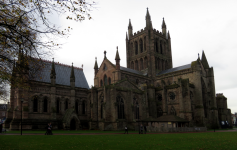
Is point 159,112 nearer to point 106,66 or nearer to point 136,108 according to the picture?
point 136,108

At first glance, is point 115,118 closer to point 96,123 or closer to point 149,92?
point 96,123

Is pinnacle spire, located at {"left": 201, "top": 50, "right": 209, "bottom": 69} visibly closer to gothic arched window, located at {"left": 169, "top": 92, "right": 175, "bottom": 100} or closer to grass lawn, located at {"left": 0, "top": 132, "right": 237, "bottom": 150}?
gothic arched window, located at {"left": 169, "top": 92, "right": 175, "bottom": 100}

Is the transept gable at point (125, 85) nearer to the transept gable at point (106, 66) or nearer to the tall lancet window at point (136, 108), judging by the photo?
the tall lancet window at point (136, 108)

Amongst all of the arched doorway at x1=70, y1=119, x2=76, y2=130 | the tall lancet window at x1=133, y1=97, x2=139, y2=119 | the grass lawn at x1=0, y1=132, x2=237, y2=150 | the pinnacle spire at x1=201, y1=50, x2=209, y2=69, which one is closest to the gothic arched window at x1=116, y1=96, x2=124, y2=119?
the tall lancet window at x1=133, y1=97, x2=139, y2=119

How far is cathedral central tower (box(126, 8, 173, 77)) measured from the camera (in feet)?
202

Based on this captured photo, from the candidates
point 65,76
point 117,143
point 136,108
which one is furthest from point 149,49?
point 117,143

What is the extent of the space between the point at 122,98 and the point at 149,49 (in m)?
24.8

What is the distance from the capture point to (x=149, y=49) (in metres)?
61.7

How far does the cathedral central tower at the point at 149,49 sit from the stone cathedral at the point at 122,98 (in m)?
0.31

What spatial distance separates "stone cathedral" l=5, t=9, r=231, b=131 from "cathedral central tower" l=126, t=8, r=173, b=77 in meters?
0.31

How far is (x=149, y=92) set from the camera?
49406 mm

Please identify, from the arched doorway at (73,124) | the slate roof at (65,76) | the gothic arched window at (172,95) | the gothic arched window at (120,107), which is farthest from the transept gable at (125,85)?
the slate roof at (65,76)

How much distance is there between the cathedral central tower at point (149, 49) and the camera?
202 feet

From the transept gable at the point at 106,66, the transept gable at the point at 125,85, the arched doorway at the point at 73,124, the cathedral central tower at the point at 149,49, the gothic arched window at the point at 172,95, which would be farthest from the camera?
the cathedral central tower at the point at 149,49
